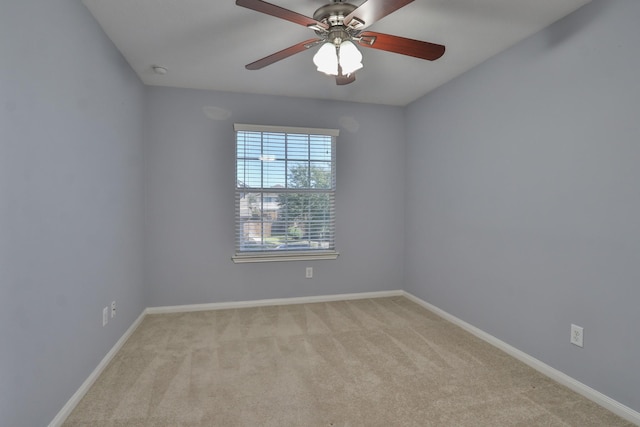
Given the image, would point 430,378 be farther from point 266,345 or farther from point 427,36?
point 427,36

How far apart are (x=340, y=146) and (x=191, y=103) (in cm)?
179

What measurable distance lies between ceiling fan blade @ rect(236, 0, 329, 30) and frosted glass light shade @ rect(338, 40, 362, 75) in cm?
15

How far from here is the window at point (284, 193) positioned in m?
3.69

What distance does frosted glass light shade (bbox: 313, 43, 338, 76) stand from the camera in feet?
6.28

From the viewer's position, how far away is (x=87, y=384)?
2.07 metres

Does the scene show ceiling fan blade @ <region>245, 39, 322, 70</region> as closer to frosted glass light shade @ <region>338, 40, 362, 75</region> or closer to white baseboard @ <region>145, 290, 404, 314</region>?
frosted glass light shade @ <region>338, 40, 362, 75</region>

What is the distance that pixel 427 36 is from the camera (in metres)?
2.42

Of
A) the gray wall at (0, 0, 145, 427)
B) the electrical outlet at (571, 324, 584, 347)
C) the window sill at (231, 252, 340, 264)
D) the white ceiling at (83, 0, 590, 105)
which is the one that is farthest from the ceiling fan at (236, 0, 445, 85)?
the window sill at (231, 252, 340, 264)

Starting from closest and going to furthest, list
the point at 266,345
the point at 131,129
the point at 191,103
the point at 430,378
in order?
the point at 430,378
the point at 266,345
the point at 131,129
the point at 191,103

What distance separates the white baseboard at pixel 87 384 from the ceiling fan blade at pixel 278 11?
2367 mm

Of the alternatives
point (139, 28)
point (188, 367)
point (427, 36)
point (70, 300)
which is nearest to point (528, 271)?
point (427, 36)

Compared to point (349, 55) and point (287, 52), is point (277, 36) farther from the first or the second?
point (349, 55)

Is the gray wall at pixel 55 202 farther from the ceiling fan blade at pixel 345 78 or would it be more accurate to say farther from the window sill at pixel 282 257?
the ceiling fan blade at pixel 345 78

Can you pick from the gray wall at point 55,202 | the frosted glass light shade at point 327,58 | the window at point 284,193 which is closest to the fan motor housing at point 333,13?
the frosted glass light shade at point 327,58
